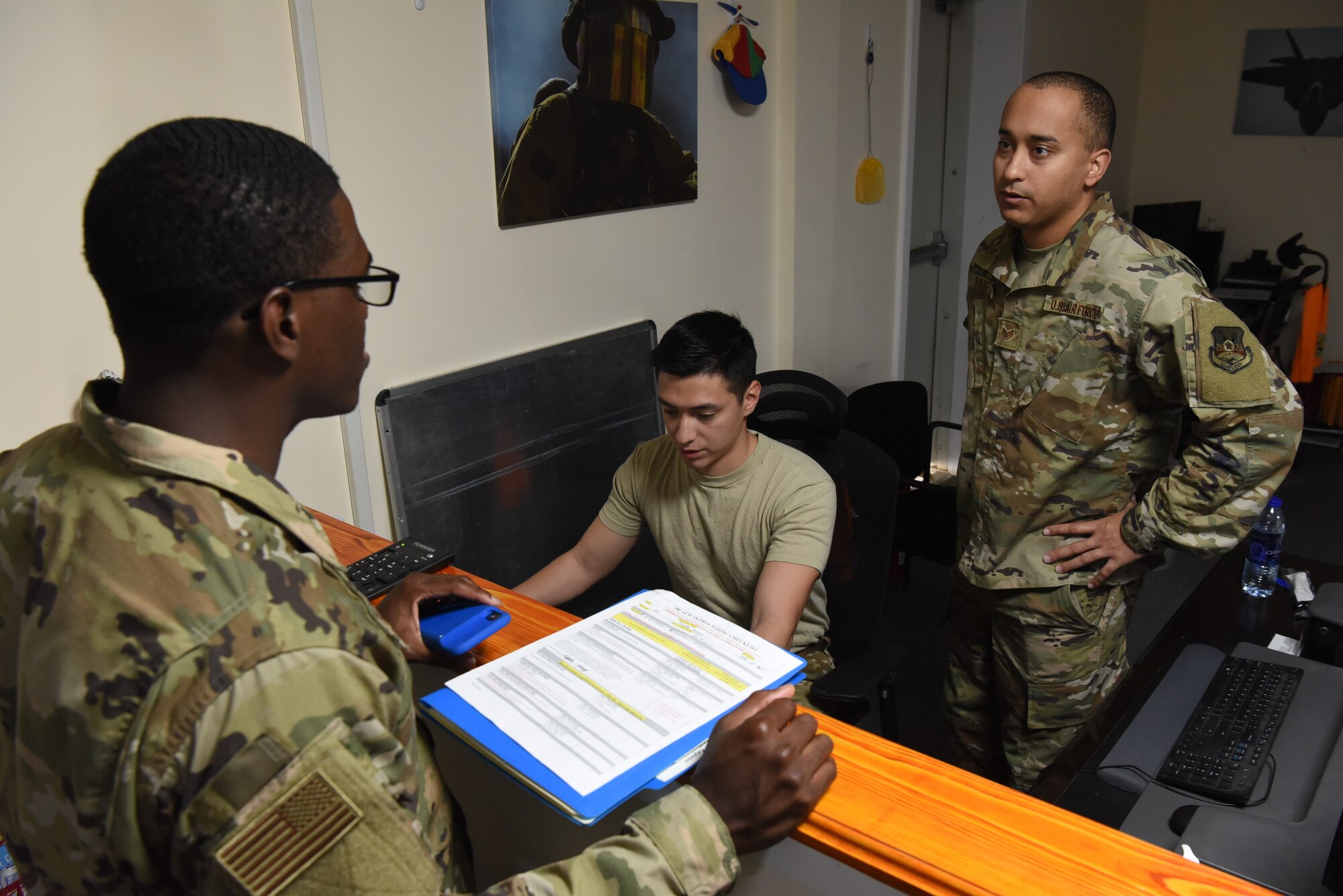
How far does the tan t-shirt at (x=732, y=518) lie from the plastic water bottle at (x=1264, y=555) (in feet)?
2.86

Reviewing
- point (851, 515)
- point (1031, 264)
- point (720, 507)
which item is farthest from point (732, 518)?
point (1031, 264)

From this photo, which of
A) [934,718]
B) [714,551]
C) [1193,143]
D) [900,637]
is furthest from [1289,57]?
[714,551]

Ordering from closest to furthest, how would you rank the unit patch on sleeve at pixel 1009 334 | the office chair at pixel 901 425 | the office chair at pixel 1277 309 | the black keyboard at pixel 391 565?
1. the black keyboard at pixel 391 565
2. the unit patch on sleeve at pixel 1009 334
3. the office chair at pixel 901 425
4. the office chair at pixel 1277 309

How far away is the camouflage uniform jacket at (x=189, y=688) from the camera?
21.5 inches

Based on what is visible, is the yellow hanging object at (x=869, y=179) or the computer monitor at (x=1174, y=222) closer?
the yellow hanging object at (x=869, y=179)

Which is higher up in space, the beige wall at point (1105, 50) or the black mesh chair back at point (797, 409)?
the beige wall at point (1105, 50)

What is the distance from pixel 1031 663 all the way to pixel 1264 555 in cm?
55

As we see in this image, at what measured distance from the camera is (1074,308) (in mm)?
1675

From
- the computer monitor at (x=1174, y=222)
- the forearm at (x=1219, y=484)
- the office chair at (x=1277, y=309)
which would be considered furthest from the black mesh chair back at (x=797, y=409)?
the computer monitor at (x=1174, y=222)

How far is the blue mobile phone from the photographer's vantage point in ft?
3.32

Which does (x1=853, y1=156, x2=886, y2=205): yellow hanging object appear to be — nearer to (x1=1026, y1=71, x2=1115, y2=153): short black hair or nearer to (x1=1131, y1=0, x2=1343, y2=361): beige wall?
(x1=1026, y1=71, x2=1115, y2=153): short black hair

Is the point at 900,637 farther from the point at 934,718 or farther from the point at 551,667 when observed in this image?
the point at 551,667

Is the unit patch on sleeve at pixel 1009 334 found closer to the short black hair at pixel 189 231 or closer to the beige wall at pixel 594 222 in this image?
the beige wall at pixel 594 222

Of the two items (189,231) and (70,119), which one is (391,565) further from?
(70,119)
